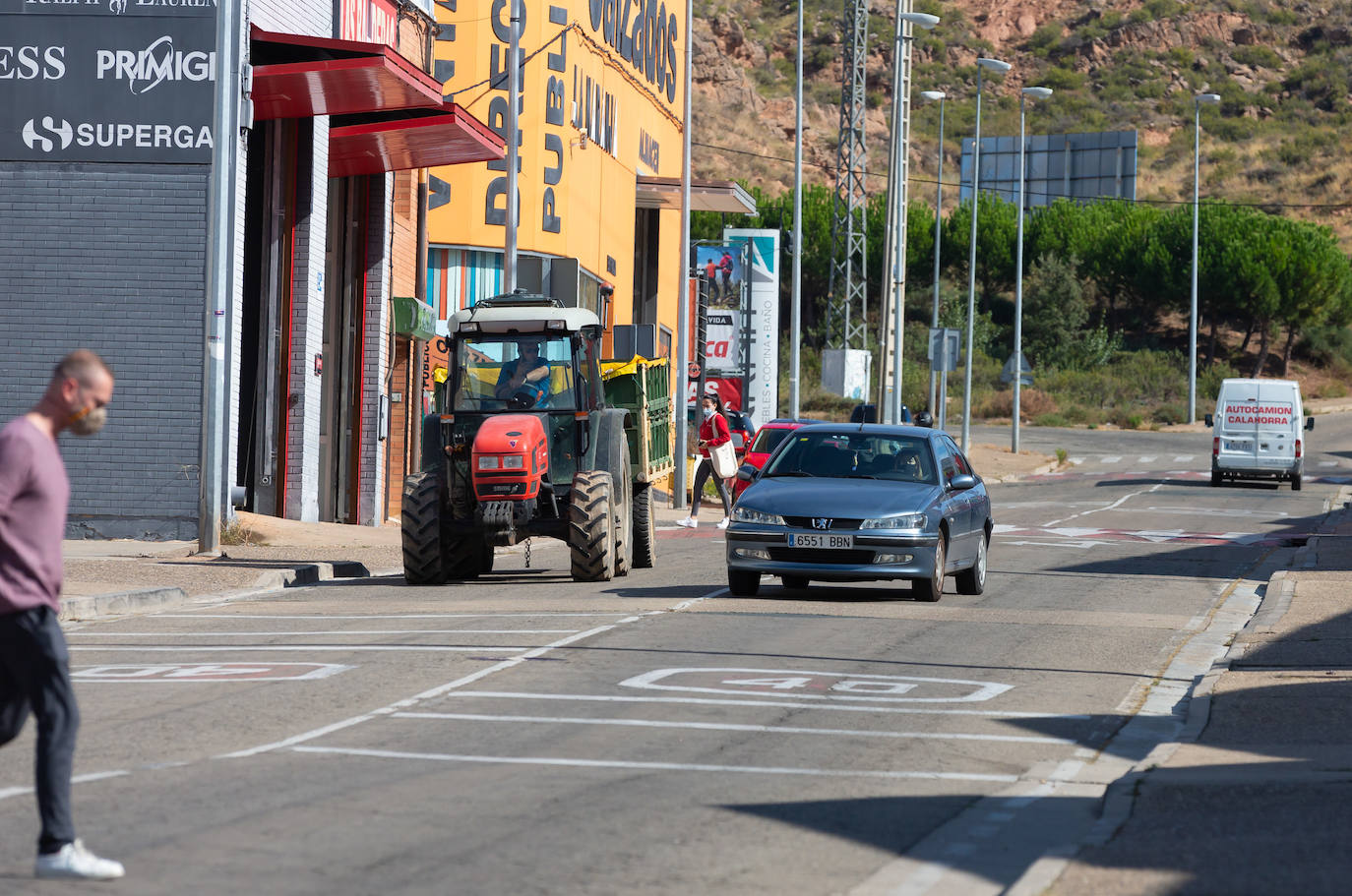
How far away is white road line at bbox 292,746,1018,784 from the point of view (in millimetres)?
8805

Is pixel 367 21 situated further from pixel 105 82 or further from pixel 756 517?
pixel 756 517

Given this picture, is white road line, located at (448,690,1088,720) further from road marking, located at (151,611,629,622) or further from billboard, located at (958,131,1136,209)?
billboard, located at (958,131,1136,209)

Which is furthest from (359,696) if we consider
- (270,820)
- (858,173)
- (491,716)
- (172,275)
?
(858,173)

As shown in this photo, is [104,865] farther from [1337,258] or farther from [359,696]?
[1337,258]

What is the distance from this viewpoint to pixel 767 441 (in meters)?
29.9

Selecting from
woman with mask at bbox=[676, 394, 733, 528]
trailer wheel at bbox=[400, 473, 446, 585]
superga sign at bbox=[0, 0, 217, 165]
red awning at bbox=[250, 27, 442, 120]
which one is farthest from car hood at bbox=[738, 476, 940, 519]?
woman with mask at bbox=[676, 394, 733, 528]

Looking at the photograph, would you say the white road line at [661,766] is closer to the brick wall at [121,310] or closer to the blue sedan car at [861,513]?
the blue sedan car at [861,513]

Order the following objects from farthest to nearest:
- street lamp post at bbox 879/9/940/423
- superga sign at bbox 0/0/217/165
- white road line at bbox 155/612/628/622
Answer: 1. street lamp post at bbox 879/9/940/423
2. superga sign at bbox 0/0/217/165
3. white road line at bbox 155/612/628/622

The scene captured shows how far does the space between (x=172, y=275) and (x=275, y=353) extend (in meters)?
3.18

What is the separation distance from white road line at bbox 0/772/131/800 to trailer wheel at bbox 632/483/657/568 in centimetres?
1259

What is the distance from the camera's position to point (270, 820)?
7312mm

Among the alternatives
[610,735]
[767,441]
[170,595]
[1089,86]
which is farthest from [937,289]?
[1089,86]

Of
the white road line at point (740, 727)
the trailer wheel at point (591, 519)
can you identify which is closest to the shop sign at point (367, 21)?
the trailer wheel at point (591, 519)

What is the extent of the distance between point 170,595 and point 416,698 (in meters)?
6.59
